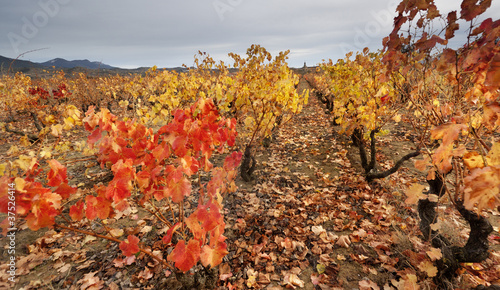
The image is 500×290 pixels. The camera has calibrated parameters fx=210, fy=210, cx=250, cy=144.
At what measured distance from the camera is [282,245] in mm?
3051

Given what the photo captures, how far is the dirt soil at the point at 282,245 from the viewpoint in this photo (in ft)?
8.43

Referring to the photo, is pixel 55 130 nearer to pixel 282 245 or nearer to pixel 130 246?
pixel 130 246

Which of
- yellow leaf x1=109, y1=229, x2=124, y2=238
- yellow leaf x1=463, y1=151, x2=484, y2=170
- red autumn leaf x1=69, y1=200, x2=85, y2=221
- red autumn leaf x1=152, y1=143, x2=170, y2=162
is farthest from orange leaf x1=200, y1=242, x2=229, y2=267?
yellow leaf x1=109, y1=229, x2=124, y2=238

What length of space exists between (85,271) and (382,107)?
5.93 m

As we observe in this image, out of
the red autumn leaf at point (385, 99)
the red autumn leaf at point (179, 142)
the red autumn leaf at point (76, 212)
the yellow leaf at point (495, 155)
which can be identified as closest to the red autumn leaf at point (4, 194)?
the red autumn leaf at point (76, 212)

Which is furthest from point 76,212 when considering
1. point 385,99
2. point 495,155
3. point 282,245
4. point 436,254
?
point 385,99

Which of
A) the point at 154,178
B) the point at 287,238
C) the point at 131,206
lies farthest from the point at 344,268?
the point at 131,206

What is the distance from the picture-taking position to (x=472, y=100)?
7.07 ft

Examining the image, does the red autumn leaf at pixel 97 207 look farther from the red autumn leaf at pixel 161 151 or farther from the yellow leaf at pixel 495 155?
the yellow leaf at pixel 495 155

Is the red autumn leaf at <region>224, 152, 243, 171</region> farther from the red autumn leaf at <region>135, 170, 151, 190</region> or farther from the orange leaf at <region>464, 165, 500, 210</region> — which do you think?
the orange leaf at <region>464, 165, 500, 210</region>

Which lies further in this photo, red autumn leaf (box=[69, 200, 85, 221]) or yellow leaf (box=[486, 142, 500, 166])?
red autumn leaf (box=[69, 200, 85, 221])

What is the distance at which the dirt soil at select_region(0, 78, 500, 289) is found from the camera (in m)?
2.57

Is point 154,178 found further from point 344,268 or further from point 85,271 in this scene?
point 344,268

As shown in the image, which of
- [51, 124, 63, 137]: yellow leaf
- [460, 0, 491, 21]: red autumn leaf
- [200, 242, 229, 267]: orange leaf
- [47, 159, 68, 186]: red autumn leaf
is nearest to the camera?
[460, 0, 491, 21]: red autumn leaf
